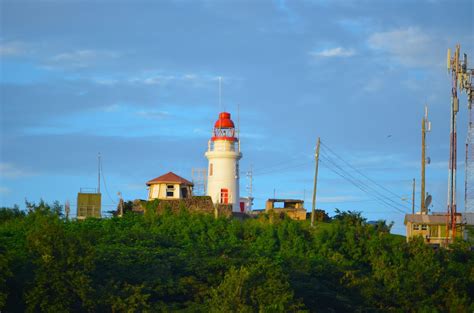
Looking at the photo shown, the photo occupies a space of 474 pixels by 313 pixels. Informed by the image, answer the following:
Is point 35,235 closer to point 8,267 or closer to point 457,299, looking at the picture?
point 8,267

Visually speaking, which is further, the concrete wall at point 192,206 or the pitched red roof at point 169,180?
the pitched red roof at point 169,180

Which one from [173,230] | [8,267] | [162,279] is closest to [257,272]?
[162,279]

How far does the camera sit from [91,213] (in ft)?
190

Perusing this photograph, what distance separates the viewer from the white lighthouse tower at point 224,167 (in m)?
63.0

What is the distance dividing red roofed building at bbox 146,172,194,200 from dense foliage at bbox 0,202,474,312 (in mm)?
6757

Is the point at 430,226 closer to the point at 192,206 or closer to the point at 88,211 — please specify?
the point at 192,206

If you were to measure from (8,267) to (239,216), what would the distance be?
82.1 feet

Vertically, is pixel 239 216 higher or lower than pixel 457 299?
higher

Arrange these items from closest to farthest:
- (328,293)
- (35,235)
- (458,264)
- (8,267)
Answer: (8,267) → (35,235) → (328,293) → (458,264)

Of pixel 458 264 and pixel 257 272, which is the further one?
pixel 458 264

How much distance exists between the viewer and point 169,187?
6216cm

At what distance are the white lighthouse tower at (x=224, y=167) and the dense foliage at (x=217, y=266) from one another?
20.8ft

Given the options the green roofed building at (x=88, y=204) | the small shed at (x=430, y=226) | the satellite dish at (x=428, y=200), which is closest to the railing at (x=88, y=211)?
the green roofed building at (x=88, y=204)

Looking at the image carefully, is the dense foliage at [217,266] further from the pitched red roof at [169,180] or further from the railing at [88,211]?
the pitched red roof at [169,180]
